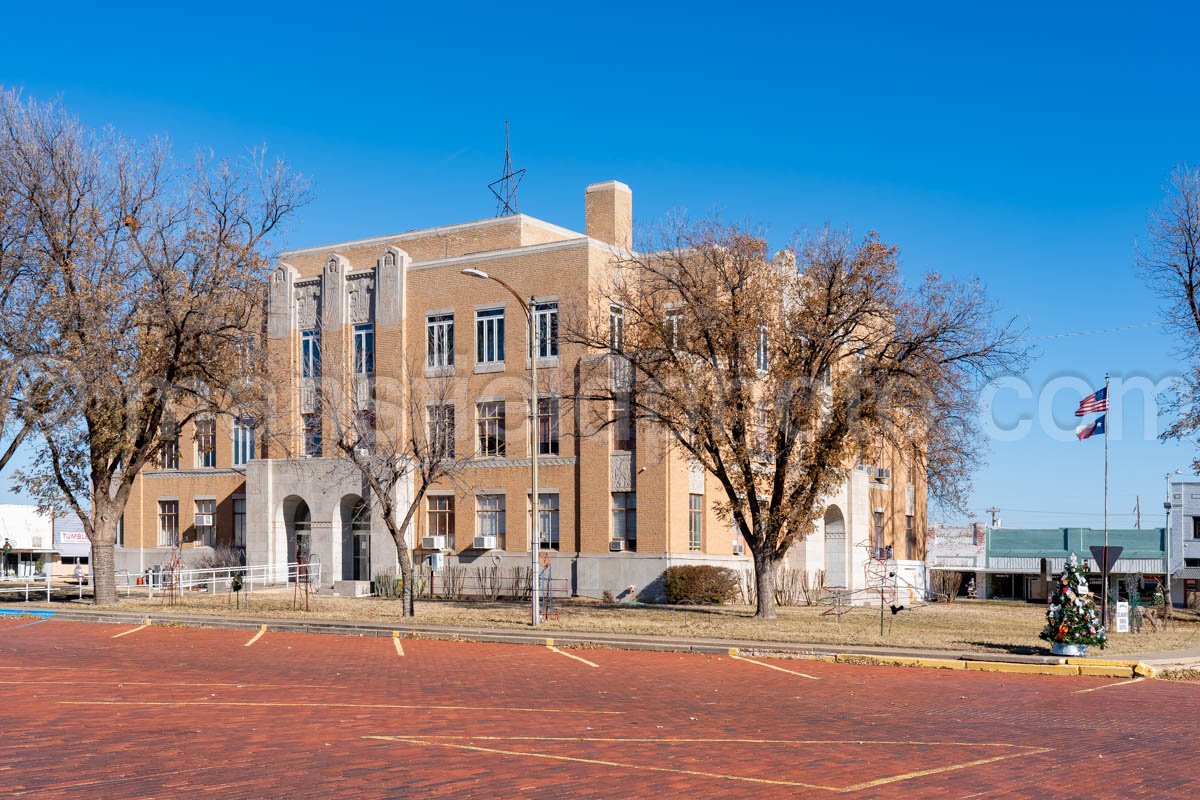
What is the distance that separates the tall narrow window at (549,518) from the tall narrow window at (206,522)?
16804 millimetres

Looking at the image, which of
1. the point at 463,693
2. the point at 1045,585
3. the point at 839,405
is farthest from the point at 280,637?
the point at 1045,585

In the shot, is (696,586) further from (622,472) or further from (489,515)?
(489,515)

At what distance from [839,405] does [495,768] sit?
2272 cm

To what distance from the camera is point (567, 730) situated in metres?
13.2

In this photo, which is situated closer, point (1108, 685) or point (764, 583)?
point (1108, 685)

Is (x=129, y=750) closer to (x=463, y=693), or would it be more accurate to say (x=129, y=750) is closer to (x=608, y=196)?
(x=463, y=693)

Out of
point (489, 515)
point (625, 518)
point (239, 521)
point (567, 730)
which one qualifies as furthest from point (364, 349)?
point (567, 730)

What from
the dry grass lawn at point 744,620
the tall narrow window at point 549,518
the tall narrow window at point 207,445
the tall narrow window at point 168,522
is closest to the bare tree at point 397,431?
the dry grass lawn at point 744,620

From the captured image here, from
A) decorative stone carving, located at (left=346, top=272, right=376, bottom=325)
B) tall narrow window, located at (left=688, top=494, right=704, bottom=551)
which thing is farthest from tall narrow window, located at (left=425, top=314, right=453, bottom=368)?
tall narrow window, located at (left=688, top=494, right=704, bottom=551)

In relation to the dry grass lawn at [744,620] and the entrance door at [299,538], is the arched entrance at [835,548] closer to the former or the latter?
the dry grass lawn at [744,620]

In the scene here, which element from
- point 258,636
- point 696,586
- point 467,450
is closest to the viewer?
point 258,636

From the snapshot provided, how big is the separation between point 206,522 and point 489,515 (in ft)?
50.5

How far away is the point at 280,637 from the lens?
27531 millimetres

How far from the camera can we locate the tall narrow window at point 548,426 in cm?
4553
